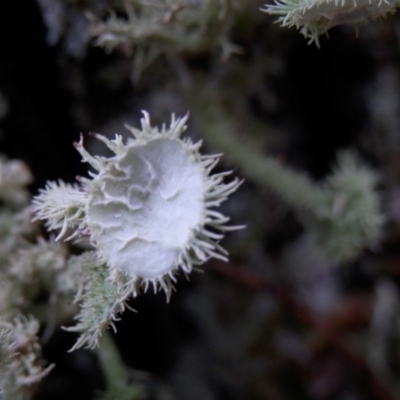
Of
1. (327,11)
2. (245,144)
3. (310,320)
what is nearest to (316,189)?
(245,144)

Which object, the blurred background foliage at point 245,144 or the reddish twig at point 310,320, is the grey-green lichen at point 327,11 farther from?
the reddish twig at point 310,320

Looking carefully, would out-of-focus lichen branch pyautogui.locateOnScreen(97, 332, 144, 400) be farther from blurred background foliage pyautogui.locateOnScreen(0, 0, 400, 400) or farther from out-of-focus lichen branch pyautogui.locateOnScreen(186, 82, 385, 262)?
out-of-focus lichen branch pyautogui.locateOnScreen(186, 82, 385, 262)

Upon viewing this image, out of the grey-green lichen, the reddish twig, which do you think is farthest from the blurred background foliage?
the grey-green lichen

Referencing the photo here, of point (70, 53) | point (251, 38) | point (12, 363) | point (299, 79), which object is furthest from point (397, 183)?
point (12, 363)

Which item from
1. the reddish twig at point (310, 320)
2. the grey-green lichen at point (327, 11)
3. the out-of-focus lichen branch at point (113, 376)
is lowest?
the out-of-focus lichen branch at point (113, 376)

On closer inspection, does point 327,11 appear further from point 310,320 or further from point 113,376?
point 310,320

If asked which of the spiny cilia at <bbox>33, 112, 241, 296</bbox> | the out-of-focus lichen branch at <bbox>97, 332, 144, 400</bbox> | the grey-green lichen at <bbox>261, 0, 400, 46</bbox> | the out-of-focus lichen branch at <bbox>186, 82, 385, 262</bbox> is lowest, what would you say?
Answer: the out-of-focus lichen branch at <bbox>97, 332, 144, 400</bbox>

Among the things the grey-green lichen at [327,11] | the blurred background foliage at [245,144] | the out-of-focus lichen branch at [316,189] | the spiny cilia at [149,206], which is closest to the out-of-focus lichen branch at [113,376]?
the blurred background foliage at [245,144]

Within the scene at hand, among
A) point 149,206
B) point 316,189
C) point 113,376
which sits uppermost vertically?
point 316,189
